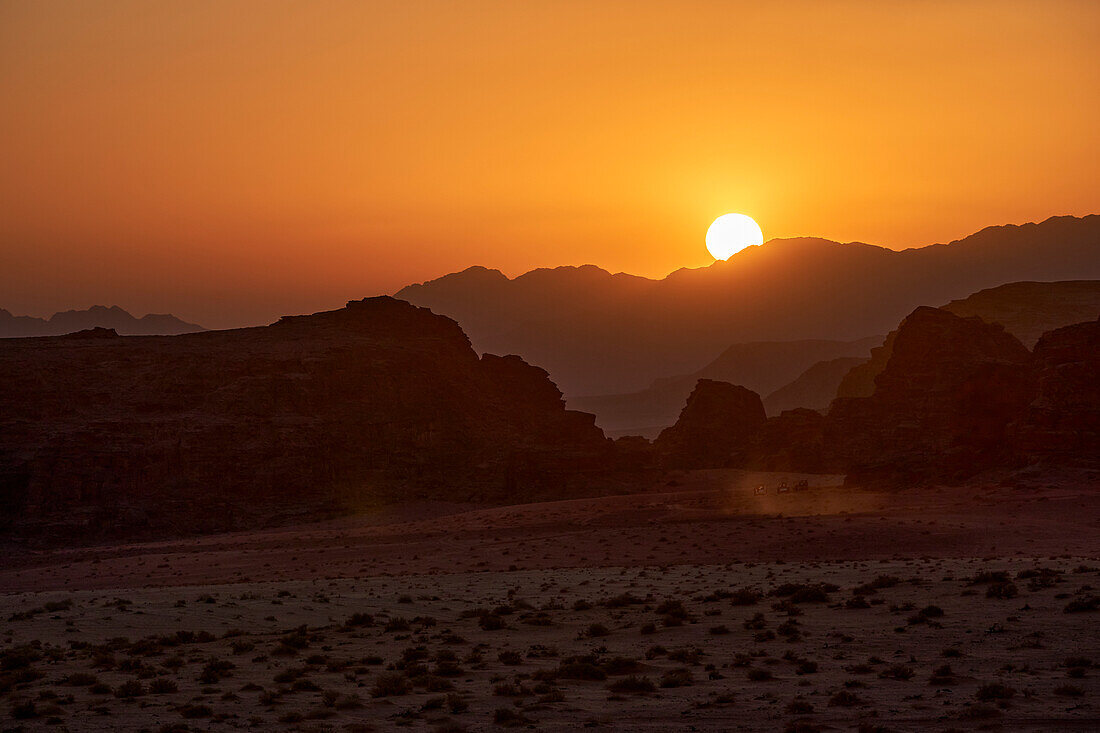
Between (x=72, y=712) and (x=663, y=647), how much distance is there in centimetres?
1179

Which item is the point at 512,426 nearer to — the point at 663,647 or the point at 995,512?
the point at 995,512

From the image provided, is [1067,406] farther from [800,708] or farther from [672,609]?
[800,708]

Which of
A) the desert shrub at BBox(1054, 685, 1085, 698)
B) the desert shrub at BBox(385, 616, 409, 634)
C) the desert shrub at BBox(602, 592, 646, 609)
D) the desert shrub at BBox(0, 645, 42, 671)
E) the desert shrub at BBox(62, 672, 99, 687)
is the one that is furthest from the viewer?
the desert shrub at BBox(602, 592, 646, 609)

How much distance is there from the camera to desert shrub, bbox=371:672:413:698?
1919 cm

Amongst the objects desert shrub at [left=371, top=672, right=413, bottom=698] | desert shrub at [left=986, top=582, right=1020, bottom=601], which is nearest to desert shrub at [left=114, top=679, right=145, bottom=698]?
desert shrub at [left=371, top=672, right=413, bottom=698]

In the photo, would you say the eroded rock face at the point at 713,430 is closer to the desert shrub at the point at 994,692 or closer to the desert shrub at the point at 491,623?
Answer: the desert shrub at the point at 491,623

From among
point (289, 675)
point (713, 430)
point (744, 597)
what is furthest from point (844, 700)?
point (713, 430)

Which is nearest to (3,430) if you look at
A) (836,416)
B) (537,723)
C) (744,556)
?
(744,556)

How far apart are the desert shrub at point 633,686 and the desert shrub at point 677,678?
281 mm

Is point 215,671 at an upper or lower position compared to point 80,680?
lower

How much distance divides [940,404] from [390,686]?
5845 cm

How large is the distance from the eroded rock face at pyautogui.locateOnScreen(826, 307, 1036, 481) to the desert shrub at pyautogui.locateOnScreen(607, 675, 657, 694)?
49605 mm

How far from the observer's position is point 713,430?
102m

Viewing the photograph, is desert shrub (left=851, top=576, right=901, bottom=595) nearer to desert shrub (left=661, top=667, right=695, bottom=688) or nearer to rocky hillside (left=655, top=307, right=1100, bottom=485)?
desert shrub (left=661, top=667, right=695, bottom=688)
